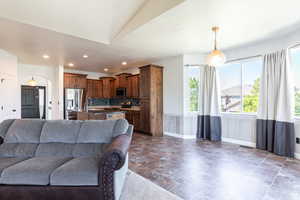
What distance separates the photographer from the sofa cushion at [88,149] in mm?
2154

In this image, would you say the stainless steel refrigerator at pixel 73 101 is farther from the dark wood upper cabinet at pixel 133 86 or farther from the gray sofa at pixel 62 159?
the gray sofa at pixel 62 159

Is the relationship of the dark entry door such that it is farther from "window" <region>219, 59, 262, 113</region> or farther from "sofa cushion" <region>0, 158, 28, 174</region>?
"window" <region>219, 59, 262, 113</region>

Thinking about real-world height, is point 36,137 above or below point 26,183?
above

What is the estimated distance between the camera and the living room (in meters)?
1.97

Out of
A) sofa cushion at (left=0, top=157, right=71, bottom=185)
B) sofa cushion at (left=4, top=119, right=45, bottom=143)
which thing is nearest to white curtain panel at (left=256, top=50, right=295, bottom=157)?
sofa cushion at (left=0, top=157, right=71, bottom=185)

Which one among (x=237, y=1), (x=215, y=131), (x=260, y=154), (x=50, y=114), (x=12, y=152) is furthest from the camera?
(x=50, y=114)

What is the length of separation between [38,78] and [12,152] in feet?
20.7

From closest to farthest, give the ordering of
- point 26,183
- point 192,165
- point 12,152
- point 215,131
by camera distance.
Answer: point 26,183 → point 12,152 → point 192,165 → point 215,131

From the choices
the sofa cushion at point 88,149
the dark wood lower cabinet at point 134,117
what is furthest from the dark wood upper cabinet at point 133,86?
the sofa cushion at point 88,149

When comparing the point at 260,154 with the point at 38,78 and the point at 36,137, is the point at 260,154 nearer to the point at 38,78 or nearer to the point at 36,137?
the point at 36,137

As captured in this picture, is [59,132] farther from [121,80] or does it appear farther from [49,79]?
[49,79]

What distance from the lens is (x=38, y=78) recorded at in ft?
23.7

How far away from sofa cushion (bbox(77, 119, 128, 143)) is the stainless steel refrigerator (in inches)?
176

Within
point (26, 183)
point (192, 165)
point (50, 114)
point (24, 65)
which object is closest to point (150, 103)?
point (192, 165)
